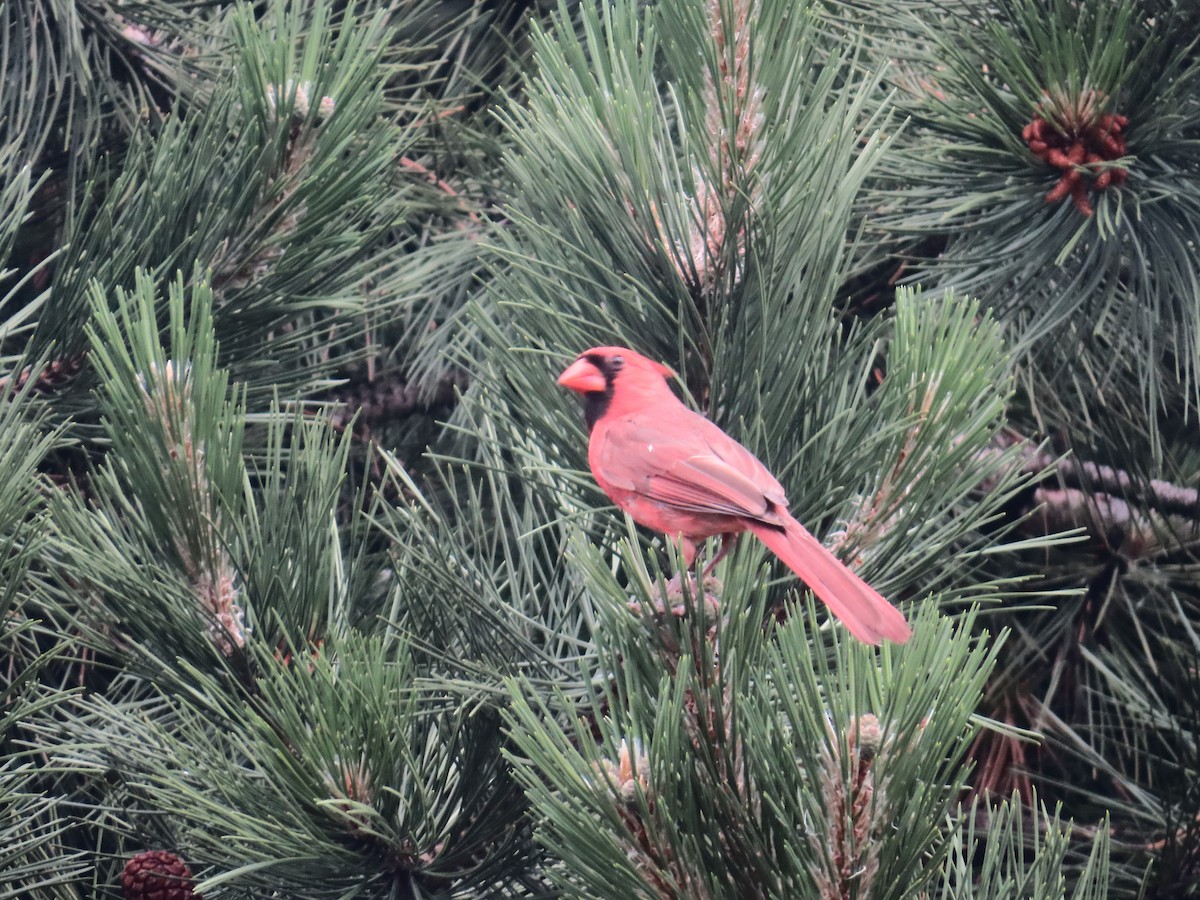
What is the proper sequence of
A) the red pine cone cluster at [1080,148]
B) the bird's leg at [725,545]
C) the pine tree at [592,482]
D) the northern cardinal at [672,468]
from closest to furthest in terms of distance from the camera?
1. the pine tree at [592,482]
2. the northern cardinal at [672,468]
3. the bird's leg at [725,545]
4. the red pine cone cluster at [1080,148]

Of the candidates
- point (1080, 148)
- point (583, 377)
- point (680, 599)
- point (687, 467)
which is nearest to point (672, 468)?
point (687, 467)

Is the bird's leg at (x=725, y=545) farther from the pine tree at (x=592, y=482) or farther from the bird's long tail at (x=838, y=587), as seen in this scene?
the bird's long tail at (x=838, y=587)

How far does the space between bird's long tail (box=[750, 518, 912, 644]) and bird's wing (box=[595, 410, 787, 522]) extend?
2 centimetres

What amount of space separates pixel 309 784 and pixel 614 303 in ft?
1.73

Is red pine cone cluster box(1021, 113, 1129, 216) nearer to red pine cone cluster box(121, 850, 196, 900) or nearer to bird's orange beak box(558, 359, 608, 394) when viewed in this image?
bird's orange beak box(558, 359, 608, 394)

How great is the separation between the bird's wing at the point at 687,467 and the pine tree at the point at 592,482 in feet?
0.15

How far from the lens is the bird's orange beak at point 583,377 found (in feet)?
4.05

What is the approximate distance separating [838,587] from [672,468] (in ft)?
0.90

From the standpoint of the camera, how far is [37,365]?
140cm

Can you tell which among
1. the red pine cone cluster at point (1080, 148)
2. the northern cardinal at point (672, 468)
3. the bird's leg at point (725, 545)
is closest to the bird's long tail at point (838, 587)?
the northern cardinal at point (672, 468)

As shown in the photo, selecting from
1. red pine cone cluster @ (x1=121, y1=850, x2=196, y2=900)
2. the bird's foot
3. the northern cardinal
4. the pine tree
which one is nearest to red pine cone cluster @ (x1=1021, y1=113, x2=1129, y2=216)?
the pine tree

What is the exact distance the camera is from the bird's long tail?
982 mm

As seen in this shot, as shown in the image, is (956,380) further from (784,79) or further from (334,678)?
(334,678)

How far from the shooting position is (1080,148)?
1.57 metres
